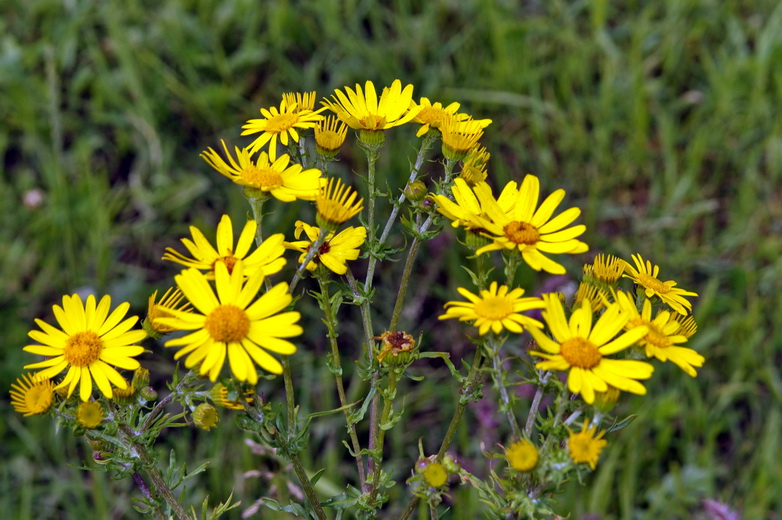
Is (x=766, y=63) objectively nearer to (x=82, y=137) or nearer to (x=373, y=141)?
(x=373, y=141)

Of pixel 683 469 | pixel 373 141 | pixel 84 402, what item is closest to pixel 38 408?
pixel 84 402

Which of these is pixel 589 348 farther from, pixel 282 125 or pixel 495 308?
pixel 282 125

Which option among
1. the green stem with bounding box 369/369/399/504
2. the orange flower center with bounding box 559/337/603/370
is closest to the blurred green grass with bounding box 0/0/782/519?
the green stem with bounding box 369/369/399/504

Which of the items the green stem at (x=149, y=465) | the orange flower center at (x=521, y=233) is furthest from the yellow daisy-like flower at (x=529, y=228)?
the green stem at (x=149, y=465)

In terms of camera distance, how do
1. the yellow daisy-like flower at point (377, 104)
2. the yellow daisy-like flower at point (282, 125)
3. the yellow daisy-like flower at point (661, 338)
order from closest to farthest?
the yellow daisy-like flower at point (661, 338) < the yellow daisy-like flower at point (282, 125) < the yellow daisy-like flower at point (377, 104)

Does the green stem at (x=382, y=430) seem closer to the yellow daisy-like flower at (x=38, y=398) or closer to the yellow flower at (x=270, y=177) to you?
the yellow flower at (x=270, y=177)
